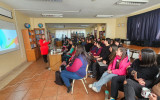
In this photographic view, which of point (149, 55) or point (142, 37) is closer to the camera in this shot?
point (149, 55)

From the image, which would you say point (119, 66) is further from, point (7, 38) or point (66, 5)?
point (7, 38)

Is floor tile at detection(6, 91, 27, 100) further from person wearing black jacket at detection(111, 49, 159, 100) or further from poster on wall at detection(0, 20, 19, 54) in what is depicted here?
person wearing black jacket at detection(111, 49, 159, 100)

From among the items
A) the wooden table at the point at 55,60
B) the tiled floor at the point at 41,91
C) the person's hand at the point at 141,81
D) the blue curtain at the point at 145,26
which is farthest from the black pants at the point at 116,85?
the blue curtain at the point at 145,26

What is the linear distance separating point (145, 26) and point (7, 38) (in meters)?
6.41

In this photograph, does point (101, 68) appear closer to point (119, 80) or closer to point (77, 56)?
point (119, 80)

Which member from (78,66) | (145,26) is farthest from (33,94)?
(145,26)

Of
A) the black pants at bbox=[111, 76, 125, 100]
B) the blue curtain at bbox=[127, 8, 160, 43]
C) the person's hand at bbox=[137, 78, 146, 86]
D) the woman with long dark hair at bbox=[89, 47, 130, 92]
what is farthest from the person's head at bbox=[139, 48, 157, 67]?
the blue curtain at bbox=[127, 8, 160, 43]

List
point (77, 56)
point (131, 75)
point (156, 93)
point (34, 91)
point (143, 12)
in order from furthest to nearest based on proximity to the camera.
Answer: point (143, 12), point (34, 91), point (77, 56), point (131, 75), point (156, 93)

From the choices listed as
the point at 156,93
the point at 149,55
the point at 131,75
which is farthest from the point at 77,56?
the point at 156,93

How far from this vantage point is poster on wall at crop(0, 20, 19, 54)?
264 cm

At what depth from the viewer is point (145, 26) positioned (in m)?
4.07

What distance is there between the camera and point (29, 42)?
4.26 m

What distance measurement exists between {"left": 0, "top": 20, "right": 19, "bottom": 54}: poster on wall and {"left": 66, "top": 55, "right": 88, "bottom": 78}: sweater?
8.91ft

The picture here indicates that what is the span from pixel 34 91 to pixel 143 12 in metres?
6.03
